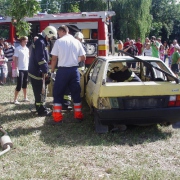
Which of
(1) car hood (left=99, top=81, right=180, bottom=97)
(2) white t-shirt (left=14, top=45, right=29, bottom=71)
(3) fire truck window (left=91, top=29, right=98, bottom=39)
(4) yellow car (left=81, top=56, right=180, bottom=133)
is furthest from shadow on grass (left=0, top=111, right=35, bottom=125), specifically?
(3) fire truck window (left=91, top=29, right=98, bottom=39)

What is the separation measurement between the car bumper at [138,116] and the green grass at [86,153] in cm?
30

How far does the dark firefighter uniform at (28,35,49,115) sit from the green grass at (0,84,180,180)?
46cm

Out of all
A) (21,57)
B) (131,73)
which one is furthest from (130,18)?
(131,73)

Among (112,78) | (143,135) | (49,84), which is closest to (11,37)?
(49,84)

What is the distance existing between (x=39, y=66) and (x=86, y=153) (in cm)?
250

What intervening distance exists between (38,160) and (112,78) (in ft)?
8.25

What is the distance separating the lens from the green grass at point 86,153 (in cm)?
376

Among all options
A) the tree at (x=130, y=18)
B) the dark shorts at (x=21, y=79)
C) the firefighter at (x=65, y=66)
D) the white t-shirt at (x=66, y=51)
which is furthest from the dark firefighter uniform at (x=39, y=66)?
the tree at (x=130, y=18)

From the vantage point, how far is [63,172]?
12.4 ft

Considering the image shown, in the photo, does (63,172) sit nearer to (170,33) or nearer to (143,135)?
(143,135)

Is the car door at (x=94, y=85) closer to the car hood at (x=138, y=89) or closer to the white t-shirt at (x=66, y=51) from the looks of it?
the car hood at (x=138, y=89)

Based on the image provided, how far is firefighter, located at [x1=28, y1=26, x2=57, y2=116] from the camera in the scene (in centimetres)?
607

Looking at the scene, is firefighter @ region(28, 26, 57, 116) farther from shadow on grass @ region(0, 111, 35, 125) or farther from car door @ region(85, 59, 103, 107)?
car door @ region(85, 59, 103, 107)

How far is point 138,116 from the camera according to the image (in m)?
4.97
